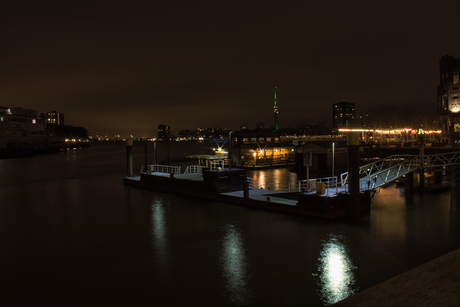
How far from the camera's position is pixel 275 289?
9.54m

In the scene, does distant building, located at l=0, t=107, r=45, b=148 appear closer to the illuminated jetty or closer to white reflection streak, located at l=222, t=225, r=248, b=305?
the illuminated jetty

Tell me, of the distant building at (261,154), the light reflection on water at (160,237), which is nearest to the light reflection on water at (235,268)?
the light reflection on water at (160,237)

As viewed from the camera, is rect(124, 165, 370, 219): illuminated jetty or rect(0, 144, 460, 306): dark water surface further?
rect(124, 165, 370, 219): illuminated jetty

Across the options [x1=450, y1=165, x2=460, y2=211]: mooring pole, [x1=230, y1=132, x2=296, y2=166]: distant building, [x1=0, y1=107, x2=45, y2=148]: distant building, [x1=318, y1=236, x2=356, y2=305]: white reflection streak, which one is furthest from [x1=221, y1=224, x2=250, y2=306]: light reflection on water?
[x1=0, y1=107, x2=45, y2=148]: distant building

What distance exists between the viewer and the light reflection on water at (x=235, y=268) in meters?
9.33

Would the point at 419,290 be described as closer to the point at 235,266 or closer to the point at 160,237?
the point at 235,266

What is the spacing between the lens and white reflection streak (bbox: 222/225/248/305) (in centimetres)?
942

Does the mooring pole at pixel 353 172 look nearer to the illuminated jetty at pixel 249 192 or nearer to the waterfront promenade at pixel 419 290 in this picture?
the illuminated jetty at pixel 249 192

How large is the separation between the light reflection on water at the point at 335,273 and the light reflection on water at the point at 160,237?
531 centimetres

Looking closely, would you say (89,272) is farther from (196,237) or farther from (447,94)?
(447,94)

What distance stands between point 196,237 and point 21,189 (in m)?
27.3

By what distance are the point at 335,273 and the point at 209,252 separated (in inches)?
194

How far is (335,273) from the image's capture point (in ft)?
34.5

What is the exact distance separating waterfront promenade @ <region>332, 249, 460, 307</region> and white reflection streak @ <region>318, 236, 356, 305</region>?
5.82 metres
